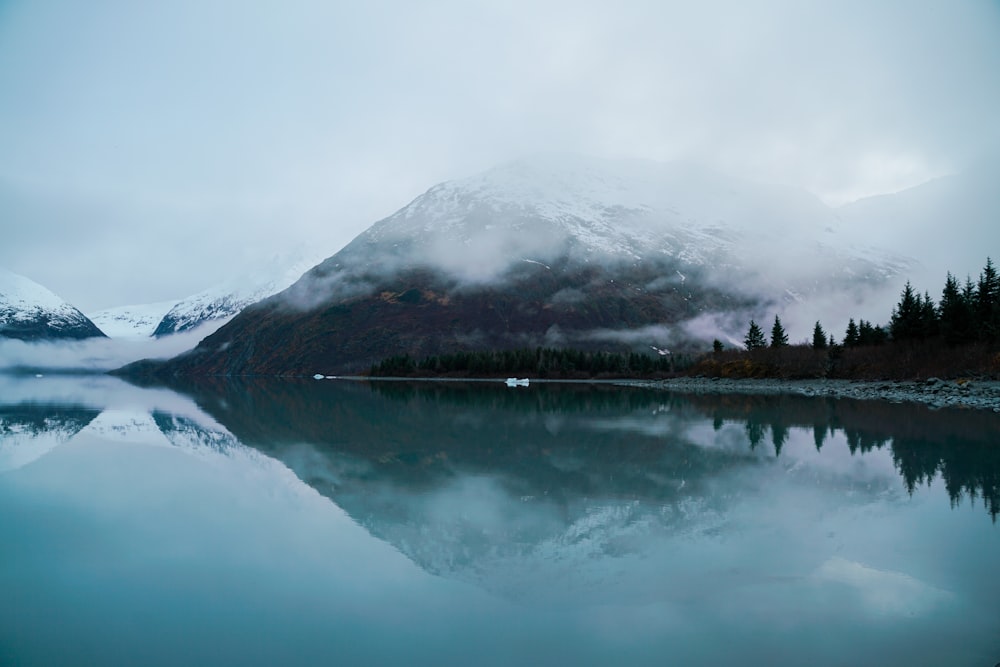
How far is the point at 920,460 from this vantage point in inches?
627

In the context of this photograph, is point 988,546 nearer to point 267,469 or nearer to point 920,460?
point 920,460

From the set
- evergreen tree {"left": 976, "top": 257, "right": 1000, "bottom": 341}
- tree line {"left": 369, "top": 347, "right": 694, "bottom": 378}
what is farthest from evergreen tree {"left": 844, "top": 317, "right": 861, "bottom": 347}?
tree line {"left": 369, "top": 347, "right": 694, "bottom": 378}

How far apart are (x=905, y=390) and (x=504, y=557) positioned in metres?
46.2

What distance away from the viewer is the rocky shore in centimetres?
3385

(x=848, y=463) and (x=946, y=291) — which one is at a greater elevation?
(x=946, y=291)

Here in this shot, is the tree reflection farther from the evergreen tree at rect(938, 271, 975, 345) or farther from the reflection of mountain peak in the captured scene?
the evergreen tree at rect(938, 271, 975, 345)

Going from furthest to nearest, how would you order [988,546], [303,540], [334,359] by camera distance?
[334,359]
[303,540]
[988,546]

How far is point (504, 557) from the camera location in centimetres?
852

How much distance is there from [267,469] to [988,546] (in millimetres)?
14107

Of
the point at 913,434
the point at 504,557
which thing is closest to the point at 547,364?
the point at 913,434

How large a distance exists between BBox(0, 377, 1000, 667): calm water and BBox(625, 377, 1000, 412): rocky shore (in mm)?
19842

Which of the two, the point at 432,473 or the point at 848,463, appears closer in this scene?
the point at 432,473

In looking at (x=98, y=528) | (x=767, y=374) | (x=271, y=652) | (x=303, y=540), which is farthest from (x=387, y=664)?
(x=767, y=374)

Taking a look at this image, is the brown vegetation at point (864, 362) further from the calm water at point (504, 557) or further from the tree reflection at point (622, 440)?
the calm water at point (504, 557)
